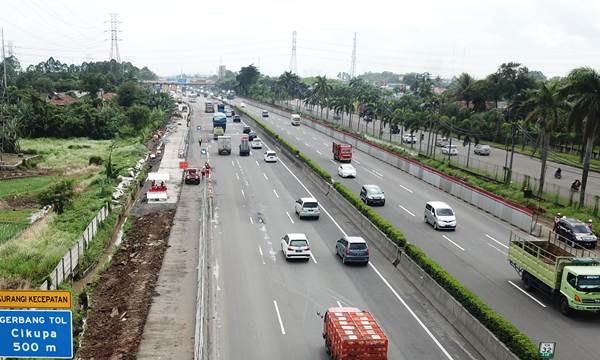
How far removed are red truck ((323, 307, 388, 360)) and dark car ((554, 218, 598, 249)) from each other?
2113 centimetres

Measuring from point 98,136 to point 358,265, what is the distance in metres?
91.6

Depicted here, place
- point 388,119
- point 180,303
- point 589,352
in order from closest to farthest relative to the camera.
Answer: point 589,352
point 180,303
point 388,119

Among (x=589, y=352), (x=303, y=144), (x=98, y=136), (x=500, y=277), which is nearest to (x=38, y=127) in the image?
(x=98, y=136)

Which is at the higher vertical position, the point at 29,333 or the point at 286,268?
the point at 29,333

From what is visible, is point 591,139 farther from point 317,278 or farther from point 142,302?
point 142,302

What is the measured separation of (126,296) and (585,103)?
1534 inches

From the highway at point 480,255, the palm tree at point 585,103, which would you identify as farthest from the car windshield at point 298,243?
the palm tree at point 585,103

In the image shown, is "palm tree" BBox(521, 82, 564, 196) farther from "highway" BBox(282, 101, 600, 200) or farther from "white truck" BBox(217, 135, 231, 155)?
"white truck" BBox(217, 135, 231, 155)

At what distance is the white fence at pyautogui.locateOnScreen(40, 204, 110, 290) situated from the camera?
1182 inches

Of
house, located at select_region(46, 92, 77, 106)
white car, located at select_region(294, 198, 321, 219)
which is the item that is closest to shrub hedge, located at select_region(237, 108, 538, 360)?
white car, located at select_region(294, 198, 321, 219)

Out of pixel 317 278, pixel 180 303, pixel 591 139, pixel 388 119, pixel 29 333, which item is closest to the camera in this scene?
pixel 29 333

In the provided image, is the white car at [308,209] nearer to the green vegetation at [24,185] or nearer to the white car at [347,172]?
the white car at [347,172]

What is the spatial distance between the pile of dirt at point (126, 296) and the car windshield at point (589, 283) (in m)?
18.4

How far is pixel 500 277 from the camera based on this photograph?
32.4 metres
